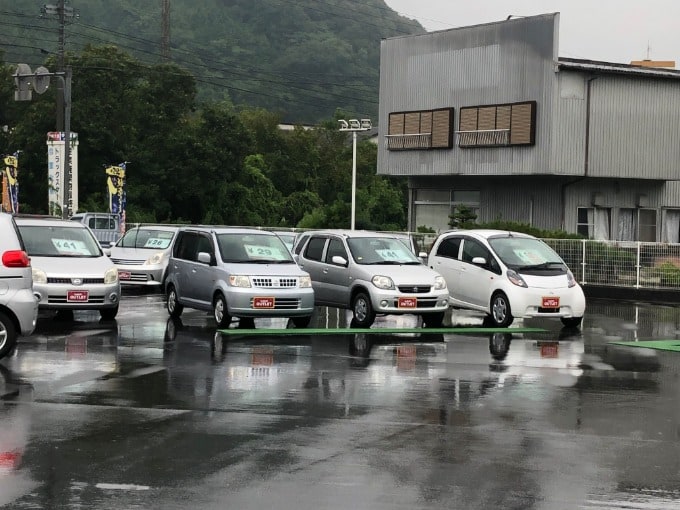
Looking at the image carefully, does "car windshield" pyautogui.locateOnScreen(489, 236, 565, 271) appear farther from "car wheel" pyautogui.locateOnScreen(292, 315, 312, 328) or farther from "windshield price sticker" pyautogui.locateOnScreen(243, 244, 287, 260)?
"windshield price sticker" pyautogui.locateOnScreen(243, 244, 287, 260)

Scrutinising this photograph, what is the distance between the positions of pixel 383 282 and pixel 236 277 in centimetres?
258

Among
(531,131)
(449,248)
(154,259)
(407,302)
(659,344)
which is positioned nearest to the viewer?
(659,344)

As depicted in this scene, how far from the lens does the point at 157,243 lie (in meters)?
30.3

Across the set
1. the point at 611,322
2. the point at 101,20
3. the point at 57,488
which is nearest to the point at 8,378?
the point at 57,488

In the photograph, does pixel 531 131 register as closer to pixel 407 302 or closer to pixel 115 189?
pixel 115 189

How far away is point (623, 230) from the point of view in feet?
149

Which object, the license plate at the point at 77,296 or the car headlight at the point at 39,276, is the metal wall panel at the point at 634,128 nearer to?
the license plate at the point at 77,296

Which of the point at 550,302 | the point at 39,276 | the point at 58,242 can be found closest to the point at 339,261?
the point at 550,302

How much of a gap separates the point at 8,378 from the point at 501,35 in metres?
33.0

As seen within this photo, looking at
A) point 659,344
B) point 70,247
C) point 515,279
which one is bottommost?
point 659,344

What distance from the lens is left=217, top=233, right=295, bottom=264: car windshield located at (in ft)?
65.5

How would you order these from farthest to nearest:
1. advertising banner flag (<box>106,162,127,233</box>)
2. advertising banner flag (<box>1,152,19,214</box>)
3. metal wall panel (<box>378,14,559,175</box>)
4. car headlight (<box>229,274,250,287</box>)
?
advertising banner flag (<box>106,162,127,233</box>) → advertising banner flag (<box>1,152,19,214</box>) → metal wall panel (<box>378,14,559,175</box>) → car headlight (<box>229,274,250,287</box>)

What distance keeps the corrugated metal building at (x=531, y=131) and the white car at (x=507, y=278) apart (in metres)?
20.2

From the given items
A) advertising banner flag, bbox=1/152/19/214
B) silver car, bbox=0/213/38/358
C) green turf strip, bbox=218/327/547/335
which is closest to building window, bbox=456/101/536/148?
advertising banner flag, bbox=1/152/19/214
